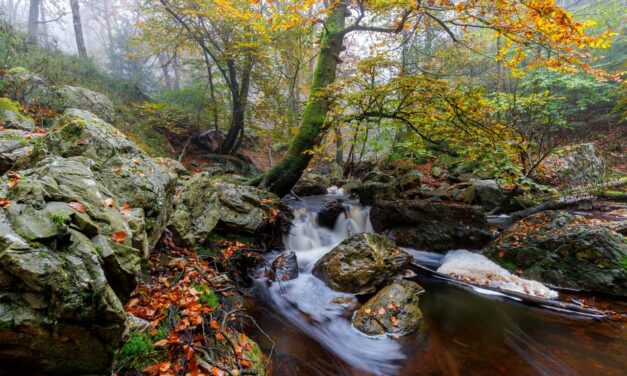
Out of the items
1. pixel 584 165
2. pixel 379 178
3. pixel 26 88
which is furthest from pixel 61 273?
pixel 584 165

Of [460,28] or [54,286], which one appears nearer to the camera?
[54,286]

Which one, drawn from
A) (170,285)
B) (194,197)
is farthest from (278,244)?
(170,285)

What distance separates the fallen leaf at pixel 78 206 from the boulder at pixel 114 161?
796 mm

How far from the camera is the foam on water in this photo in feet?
16.9

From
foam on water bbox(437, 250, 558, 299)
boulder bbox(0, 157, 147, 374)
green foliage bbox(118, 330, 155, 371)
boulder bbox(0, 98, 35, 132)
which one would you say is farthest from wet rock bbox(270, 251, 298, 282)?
boulder bbox(0, 98, 35, 132)

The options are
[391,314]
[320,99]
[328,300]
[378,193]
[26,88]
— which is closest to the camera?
[391,314]

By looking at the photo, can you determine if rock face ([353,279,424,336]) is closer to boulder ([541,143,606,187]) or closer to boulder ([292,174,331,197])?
boulder ([541,143,606,187])

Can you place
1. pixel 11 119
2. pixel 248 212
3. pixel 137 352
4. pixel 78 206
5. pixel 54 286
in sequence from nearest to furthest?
1. pixel 54 286
2. pixel 78 206
3. pixel 137 352
4. pixel 11 119
5. pixel 248 212

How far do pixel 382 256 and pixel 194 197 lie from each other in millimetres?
3632

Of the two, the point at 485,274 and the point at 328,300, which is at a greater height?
the point at 485,274

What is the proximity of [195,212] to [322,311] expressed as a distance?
2764mm

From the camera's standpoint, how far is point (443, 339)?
4062mm

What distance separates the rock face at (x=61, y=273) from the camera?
1528 millimetres

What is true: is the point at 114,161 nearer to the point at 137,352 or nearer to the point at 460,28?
the point at 137,352
